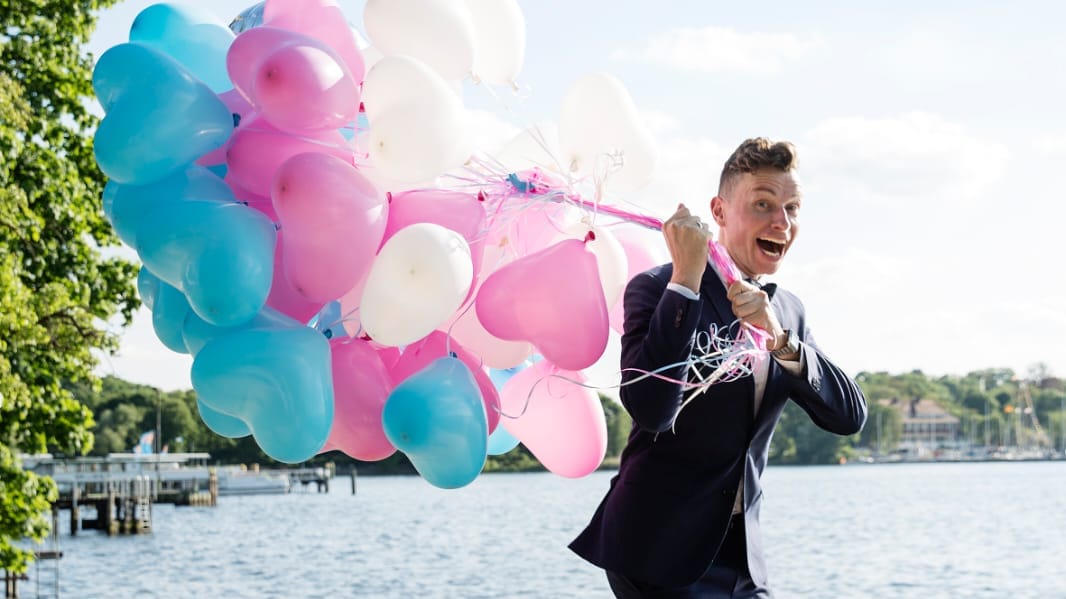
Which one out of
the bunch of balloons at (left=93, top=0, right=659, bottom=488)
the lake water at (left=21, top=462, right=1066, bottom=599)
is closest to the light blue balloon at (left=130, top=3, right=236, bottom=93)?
the bunch of balloons at (left=93, top=0, right=659, bottom=488)

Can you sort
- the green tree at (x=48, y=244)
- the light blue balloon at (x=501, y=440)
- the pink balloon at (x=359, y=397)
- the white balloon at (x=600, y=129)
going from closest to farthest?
1. the pink balloon at (x=359, y=397)
2. the white balloon at (x=600, y=129)
3. the light blue balloon at (x=501, y=440)
4. the green tree at (x=48, y=244)

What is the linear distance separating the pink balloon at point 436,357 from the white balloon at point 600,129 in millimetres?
616

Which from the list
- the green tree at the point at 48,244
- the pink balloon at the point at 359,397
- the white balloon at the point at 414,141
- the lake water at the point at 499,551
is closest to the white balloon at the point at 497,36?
the white balloon at the point at 414,141

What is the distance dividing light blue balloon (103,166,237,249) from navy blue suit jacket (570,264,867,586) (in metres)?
1.10

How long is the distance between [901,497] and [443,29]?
67.4 meters

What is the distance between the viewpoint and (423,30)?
3238 mm

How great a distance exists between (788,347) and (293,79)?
133cm

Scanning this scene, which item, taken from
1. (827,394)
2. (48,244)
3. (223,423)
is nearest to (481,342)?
(223,423)

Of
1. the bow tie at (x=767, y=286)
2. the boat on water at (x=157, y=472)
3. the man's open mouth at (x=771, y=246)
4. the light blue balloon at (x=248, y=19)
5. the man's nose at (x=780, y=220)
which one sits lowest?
the boat on water at (x=157, y=472)

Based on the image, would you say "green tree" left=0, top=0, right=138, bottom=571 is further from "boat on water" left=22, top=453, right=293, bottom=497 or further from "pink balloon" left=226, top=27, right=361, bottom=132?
"boat on water" left=22, top=453, right=293, bottom=497

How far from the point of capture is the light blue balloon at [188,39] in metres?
3.41

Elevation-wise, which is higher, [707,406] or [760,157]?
[760,157]

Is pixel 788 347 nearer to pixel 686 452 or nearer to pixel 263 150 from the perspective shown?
pixel 686 452

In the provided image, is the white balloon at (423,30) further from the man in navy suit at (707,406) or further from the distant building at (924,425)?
the distant building at (924,425)
